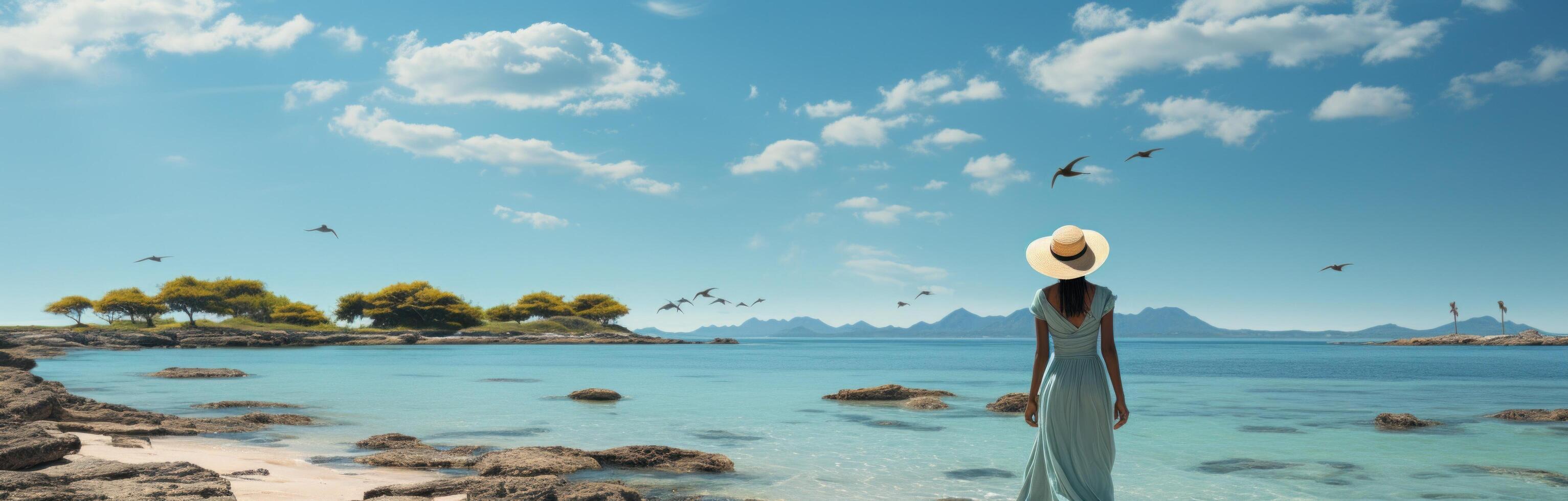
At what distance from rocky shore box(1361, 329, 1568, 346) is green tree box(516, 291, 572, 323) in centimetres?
12938

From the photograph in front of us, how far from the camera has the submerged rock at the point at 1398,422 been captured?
1780 cm

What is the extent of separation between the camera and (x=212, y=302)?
311 ft

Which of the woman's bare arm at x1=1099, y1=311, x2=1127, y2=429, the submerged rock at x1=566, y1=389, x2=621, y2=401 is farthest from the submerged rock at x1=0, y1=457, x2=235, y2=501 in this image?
the submerged rock at x1=566, y1=389, x2=621, y2=401

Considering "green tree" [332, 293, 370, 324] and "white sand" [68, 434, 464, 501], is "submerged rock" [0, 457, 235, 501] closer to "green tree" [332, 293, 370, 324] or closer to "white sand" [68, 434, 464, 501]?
"white sand" [68, 434, 464, 501]

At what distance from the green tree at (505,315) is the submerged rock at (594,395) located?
348 feet

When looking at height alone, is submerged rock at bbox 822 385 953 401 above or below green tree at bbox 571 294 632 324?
below

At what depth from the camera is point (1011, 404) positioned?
20328 millimetres

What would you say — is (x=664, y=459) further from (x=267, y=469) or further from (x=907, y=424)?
(x=907, y=424)

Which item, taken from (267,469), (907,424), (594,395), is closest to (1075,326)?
(267,469)

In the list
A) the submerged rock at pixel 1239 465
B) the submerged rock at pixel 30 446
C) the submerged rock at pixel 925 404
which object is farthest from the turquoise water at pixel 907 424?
the submerged rock at pixel 30 446

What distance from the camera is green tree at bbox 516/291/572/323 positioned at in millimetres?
124000

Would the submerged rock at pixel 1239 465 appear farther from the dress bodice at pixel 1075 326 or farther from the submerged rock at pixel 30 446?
the submerged rock at pixel 30 446

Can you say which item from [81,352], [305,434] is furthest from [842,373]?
[81,352]

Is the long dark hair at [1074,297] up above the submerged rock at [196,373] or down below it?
above
